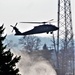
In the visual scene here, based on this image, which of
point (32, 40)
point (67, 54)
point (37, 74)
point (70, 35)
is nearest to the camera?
point (37, 74)

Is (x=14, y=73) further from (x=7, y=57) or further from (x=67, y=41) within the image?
(x=67, y=41)

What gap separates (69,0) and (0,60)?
164 feet

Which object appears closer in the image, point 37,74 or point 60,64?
point 37,74

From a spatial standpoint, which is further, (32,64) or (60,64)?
(60,64)

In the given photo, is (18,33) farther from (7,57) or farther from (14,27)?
(7,57)

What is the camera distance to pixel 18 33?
58531 mm

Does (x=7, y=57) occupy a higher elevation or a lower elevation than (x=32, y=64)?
higher

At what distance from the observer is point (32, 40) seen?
5655 inches

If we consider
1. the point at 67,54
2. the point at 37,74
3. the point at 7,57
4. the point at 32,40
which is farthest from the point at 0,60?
the point at 32,40

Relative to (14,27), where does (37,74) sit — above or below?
below

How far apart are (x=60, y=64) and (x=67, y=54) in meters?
3.03

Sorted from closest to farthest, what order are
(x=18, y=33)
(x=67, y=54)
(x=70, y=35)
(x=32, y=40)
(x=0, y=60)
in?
(x=0, y=60) < (x=18, y=33) < (x=70, y=35) < (x=67, y=54) < (x=32, y=40)

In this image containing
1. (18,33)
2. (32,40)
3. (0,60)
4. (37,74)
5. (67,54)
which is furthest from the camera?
(32,40)

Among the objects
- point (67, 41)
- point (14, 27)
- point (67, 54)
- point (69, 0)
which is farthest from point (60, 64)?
point (14, 27)
